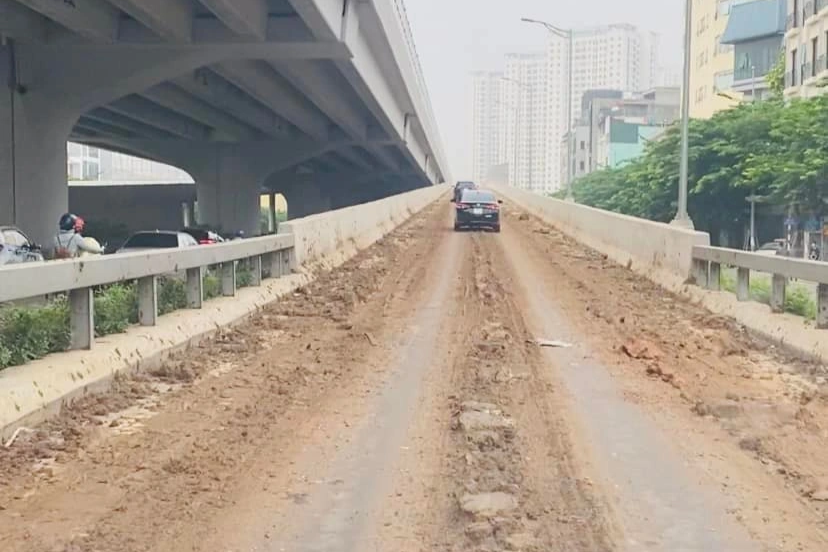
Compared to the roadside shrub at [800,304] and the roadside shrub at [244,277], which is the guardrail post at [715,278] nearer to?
the roadside shrub at [800,304]

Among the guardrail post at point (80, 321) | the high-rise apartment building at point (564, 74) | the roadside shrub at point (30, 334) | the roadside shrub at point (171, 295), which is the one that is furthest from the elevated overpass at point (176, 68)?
the high-rise apartment building at point (564, 74)

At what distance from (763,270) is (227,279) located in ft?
22.8

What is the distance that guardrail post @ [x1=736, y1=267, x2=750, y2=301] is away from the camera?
14383mm

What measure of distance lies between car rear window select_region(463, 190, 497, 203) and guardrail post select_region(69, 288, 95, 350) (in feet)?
102

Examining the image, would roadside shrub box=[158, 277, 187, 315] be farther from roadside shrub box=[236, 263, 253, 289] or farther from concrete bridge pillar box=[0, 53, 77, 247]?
concrete bridge pillar box=[0, 53, 77, 247]

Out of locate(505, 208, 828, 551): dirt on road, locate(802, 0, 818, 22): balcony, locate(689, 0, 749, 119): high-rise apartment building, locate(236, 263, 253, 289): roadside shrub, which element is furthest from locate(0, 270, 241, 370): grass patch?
locate(689, 0, 749, 119): high-rise apartment building

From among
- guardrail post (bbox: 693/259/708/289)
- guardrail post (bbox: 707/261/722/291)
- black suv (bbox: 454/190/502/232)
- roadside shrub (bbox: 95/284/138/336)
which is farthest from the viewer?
black suv (bbox: 454/190/502/232)

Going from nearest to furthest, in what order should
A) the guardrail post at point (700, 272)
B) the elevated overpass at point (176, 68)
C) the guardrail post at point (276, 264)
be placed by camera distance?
the guardrail post at point (700, 272)
the guardrail post at point (276, 264)
the elevated overpass at point (176, 68)

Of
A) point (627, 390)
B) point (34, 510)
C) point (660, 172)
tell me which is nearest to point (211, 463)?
point (34, 510)

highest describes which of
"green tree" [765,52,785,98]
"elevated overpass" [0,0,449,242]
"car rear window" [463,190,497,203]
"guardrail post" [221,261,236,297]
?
"green tree" [765,52,785,98]

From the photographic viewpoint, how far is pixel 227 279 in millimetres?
14062

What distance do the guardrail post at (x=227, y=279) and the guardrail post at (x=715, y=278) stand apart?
23.7 ft

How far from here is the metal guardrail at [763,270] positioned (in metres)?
11.7

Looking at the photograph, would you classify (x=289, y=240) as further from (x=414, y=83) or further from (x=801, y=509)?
(x=414, y=83)
